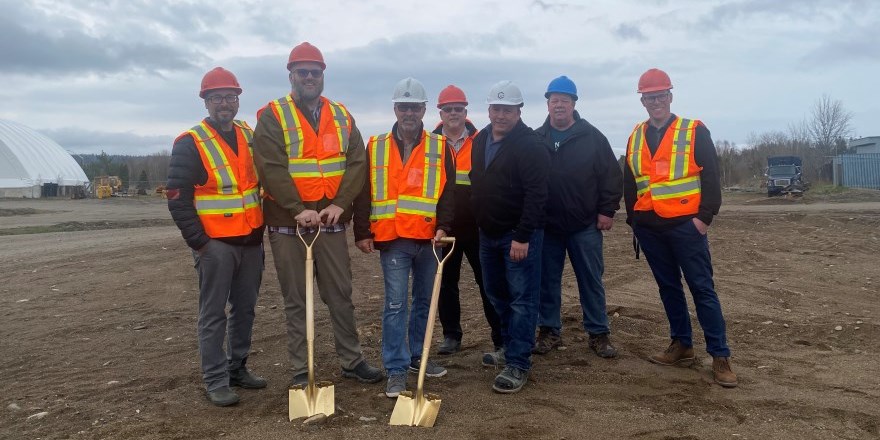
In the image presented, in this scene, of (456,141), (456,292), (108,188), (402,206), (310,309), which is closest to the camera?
(310,309)

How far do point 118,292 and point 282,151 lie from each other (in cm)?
622

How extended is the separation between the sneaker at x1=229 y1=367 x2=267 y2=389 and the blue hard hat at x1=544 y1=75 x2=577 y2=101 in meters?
3.51

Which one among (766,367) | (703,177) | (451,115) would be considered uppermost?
(451,115)

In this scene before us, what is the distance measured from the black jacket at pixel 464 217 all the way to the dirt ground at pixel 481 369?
1175 millimetres

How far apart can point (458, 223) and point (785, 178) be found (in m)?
32.2

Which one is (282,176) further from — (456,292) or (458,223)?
(456,292)

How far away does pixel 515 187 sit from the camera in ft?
18.2

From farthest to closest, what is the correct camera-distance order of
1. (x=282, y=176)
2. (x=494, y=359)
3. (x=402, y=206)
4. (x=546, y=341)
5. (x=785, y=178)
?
(x=785, y=178), (x=546, y=341), (x=494, y=359), (x=402, y=206), (x=282, y=176)

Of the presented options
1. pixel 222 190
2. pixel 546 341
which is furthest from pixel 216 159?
pixel 546 341

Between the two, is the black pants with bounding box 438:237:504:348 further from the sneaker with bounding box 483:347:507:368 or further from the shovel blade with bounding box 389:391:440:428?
the shovel blade with bounding box 389:391:440:428

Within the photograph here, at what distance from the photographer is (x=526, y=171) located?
5453mm

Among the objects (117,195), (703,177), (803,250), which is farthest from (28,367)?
(117,195)

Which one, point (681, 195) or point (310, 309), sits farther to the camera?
point (681, 195)

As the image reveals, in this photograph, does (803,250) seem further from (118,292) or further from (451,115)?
(118,292)
